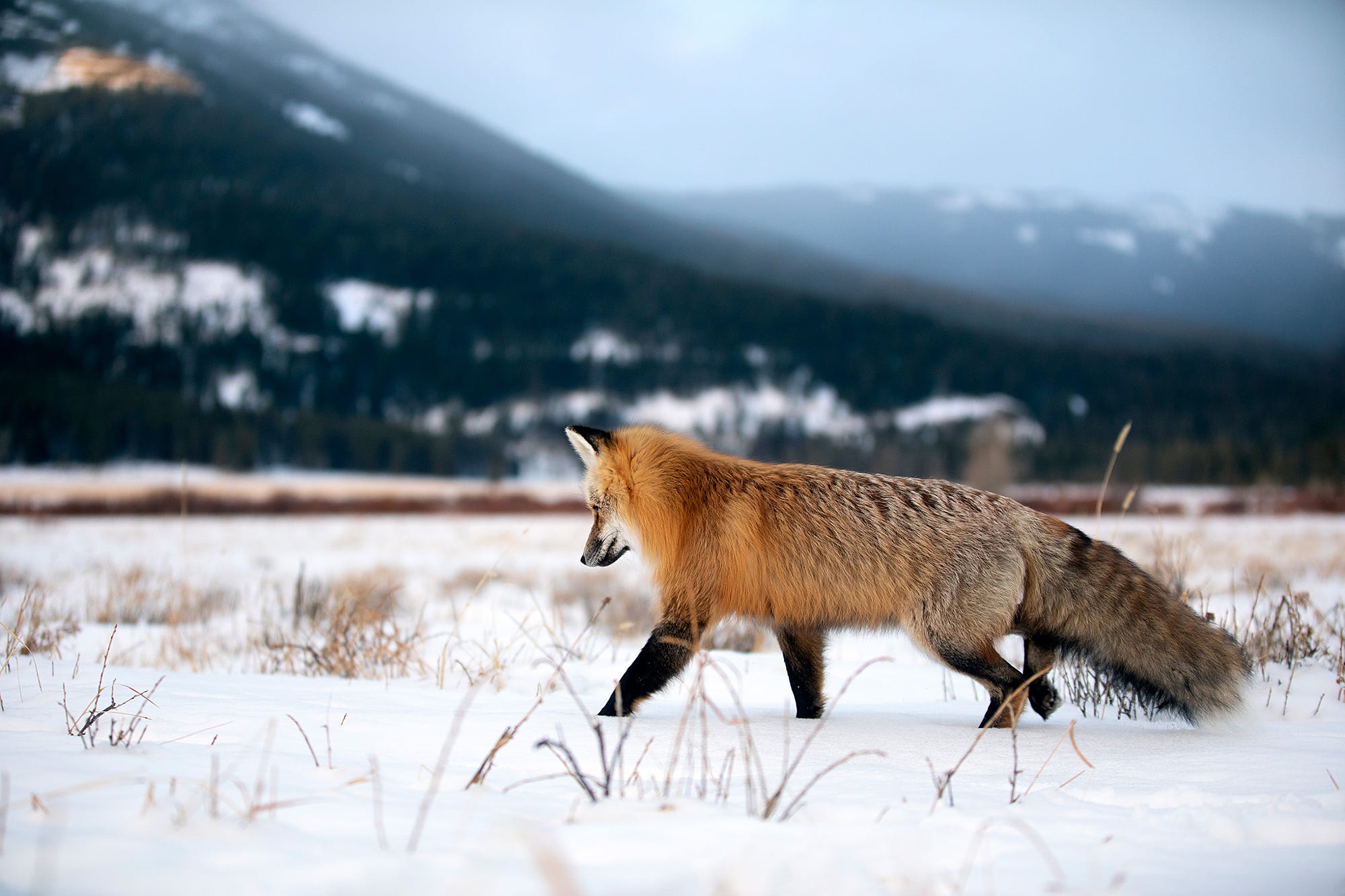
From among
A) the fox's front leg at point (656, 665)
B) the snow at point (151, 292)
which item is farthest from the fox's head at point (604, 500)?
the snow at point (151, 292)

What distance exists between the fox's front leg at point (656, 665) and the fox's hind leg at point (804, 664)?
65cm

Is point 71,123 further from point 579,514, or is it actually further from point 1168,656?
point 1168,656

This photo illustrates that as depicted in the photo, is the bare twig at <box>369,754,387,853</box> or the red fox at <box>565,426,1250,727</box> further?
the red fox at <box>565,426,1250,727</box>

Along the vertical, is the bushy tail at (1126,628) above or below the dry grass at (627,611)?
above

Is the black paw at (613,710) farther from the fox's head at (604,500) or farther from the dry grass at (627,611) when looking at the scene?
the fox's head at (604,500)

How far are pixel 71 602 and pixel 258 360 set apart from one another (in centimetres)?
8955

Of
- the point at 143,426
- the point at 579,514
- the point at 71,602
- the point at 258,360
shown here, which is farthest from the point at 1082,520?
the point at 258,360

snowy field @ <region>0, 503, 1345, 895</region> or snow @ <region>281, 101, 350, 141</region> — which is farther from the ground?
snow @ <region>281, 101, 350, 141</region>

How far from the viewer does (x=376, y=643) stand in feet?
17.5

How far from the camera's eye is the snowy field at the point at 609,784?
1.80 metres

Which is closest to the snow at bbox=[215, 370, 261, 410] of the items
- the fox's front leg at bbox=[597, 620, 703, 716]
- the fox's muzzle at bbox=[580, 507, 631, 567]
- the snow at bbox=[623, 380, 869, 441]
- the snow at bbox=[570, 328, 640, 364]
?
the snow at bbox=[570, 328, 640, 364]

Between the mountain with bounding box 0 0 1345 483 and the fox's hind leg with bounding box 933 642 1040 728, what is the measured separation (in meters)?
40.3

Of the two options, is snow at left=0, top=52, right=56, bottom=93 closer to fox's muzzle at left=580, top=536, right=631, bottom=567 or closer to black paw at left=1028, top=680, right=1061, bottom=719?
fox's muzzle at left=580, top=536, right=631, bottom=567

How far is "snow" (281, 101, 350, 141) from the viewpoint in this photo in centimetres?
14838
